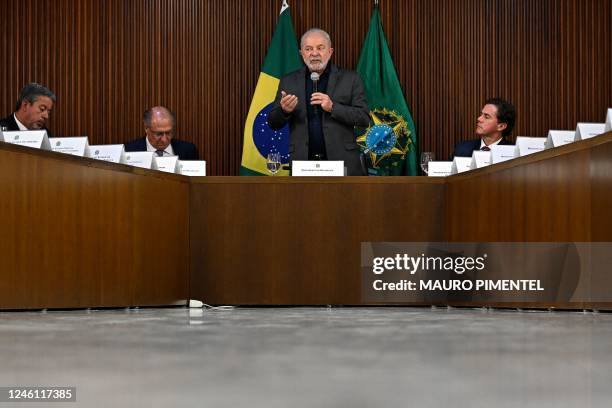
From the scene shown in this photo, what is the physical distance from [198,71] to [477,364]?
6088 millimetres

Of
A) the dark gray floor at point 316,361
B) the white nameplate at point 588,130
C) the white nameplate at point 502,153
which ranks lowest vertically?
the dark gray floor at point 316,361

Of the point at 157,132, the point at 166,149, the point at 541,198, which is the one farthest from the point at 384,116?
the point at 541,198

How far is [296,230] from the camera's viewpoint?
18.0 feet

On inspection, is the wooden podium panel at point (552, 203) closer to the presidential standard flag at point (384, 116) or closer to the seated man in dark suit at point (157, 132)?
the seated man in dark suit at point (157, 132)

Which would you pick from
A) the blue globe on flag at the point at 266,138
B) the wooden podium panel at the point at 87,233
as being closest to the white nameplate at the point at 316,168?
the wooden podium panel at the point at 87,233

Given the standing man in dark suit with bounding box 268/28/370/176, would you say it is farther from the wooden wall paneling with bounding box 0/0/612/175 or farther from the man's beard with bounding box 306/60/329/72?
the wooden wall paneling with bounding box 0/0/612/175

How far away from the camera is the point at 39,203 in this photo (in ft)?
14.8

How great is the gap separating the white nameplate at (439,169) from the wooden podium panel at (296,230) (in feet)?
0.21

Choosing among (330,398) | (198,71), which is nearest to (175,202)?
(198,71)

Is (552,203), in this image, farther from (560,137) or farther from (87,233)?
(87,233)

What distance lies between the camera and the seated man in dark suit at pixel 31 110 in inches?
230

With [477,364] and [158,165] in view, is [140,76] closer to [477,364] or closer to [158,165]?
[158,165]

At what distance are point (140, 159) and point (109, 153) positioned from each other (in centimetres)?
23

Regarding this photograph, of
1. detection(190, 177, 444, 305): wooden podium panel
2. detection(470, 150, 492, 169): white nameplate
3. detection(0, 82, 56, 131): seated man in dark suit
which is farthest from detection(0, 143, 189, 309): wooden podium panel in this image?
detection(470, 150, 492, 169): white nameplate
